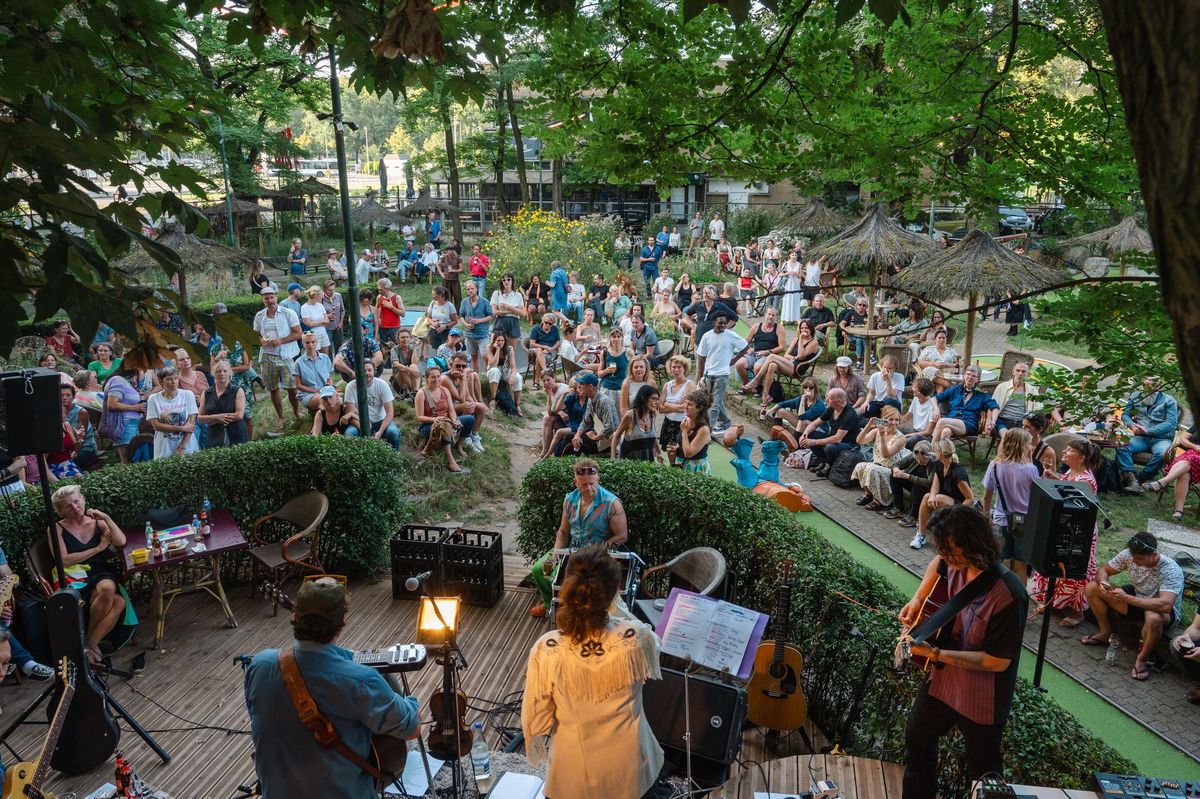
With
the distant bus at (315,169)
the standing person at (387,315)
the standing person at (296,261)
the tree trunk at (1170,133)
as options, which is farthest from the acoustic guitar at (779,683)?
the distant bus at (315,169)

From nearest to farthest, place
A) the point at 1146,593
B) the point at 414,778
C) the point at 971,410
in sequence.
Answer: the point at 414,778
the point at 1146,593
the point at 971,410

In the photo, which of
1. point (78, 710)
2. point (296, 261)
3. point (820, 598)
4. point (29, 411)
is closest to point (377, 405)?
point (29, 411)

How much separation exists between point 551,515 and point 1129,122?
6088mm

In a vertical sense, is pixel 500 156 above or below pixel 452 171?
above

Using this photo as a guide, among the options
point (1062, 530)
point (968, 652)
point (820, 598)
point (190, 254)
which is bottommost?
point (820, 598)

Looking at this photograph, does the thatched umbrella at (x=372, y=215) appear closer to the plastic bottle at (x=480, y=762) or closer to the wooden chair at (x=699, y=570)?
the wooden chair at (x=699, y=570)

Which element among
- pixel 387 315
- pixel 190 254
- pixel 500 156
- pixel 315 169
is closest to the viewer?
pixel 387 315

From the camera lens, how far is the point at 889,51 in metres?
4.91

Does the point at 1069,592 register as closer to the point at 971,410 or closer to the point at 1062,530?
the point at 1062,530

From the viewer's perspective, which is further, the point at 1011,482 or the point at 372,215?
the point at 372,215

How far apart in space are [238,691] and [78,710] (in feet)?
3.54

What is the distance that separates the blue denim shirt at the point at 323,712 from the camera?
2986 mm

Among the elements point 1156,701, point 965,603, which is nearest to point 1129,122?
point 965,603

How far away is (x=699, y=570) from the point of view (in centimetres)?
564
